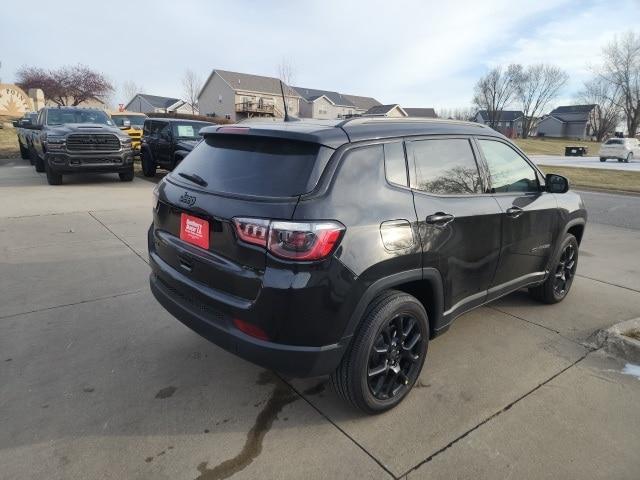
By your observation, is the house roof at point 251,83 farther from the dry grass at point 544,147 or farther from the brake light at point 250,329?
the brake light at point 250,329

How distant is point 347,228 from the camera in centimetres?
226

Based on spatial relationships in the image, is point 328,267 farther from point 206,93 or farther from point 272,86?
point 206,93

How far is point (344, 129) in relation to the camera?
2.54 m

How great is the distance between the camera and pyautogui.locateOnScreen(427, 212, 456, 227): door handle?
8.81 ft

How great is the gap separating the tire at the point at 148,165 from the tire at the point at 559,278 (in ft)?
37.4

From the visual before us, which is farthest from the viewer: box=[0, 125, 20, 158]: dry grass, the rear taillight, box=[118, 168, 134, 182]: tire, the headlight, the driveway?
the driveway

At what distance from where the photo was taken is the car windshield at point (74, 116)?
11.4m

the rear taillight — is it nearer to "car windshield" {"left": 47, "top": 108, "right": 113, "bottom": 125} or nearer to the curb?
the curb

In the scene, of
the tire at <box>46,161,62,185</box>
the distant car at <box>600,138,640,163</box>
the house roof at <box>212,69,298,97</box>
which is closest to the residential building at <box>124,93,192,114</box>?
the house roof at <box>212,69,298,97</box>

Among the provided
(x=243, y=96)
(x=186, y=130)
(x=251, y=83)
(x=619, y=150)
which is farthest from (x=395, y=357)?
(x=251, y=83)

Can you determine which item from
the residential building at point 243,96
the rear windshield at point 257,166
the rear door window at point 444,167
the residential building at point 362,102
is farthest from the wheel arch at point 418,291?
the residential building at point 362,102

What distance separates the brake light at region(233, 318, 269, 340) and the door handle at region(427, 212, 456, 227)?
120 centimetres

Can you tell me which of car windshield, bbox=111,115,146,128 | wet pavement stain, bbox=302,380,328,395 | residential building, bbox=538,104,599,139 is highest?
residential building, bbox=538,104,599,139

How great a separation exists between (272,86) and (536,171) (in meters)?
63.3
